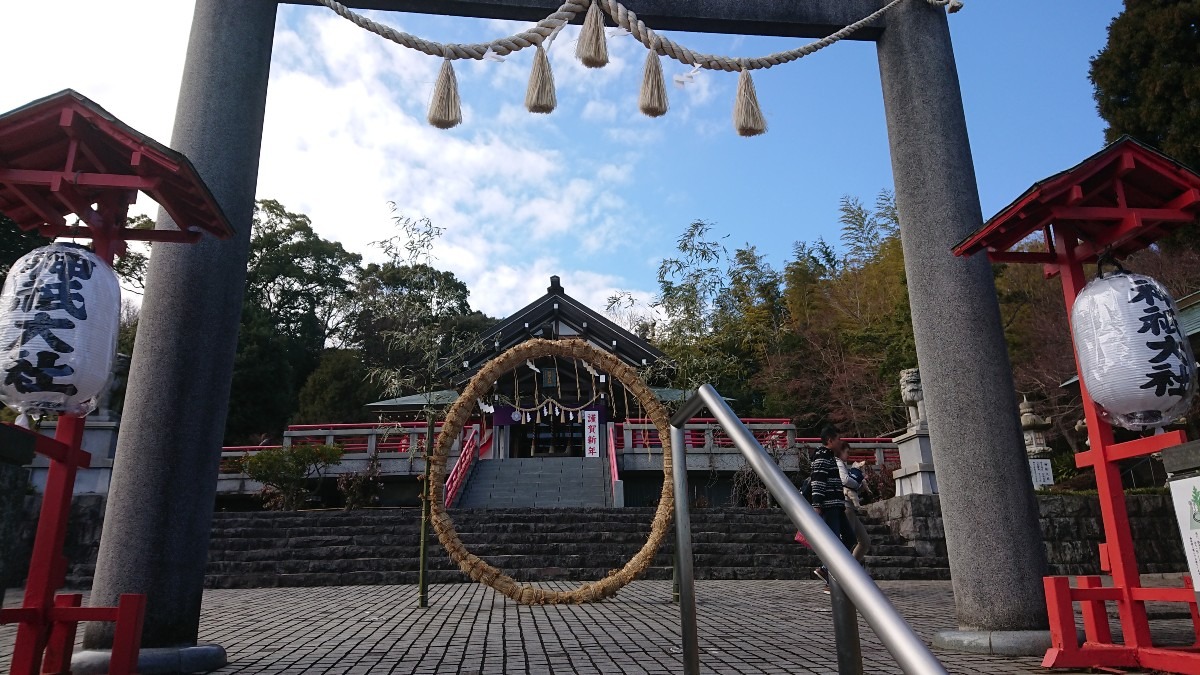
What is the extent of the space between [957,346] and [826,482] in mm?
2657

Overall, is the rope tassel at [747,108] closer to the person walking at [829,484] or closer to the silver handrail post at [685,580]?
the silver handrail post at [685,580]

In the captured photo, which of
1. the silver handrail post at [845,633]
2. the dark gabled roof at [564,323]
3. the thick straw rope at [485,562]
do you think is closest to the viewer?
the silver handrail post at [845,633]

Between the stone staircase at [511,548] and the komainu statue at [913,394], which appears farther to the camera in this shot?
the komainu statue at [913,394]

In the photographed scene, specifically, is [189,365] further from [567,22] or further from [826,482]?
[826,482]

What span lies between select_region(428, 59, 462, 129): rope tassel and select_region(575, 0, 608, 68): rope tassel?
77 cm

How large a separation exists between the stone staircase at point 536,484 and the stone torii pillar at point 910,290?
491 inches

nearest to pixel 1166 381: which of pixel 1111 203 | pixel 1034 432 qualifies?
pixel 1111 203

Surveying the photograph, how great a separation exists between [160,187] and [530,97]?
81.1 inches

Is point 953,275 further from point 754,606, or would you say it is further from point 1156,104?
point 1156,104

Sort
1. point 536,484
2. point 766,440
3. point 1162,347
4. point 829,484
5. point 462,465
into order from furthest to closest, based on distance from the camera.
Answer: point 766,440
point 536,484
point 462,465
point 829,484
point 1162,347

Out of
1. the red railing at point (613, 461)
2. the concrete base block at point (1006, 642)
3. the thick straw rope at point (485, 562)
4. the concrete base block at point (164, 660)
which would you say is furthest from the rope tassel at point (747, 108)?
the red railing at point (613, 461)

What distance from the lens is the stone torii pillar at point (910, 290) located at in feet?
11.8

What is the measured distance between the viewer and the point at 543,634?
486 cm

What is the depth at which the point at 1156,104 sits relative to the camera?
46.1ft
